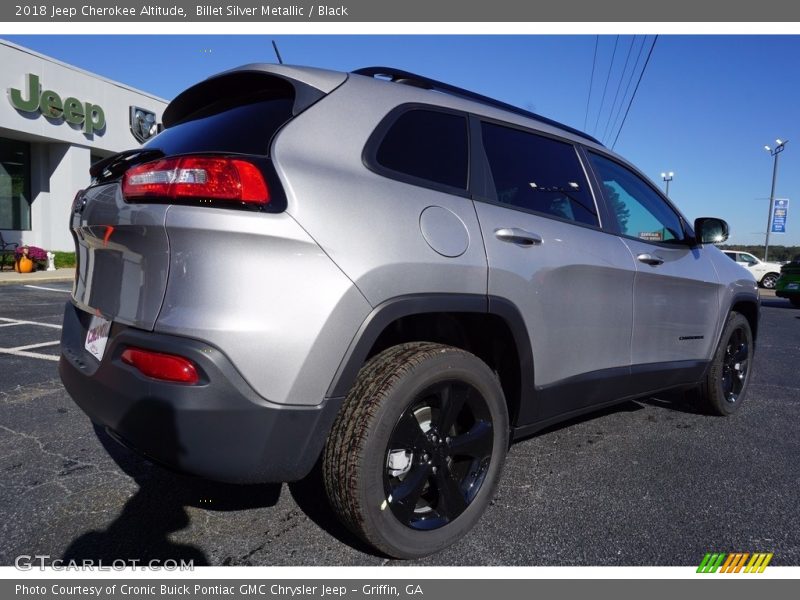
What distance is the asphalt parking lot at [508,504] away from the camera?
2070mm

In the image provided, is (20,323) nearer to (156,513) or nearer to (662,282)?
(156,513)

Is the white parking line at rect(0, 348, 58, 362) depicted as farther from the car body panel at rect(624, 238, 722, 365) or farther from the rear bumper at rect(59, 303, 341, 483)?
the car body panel at rect(624, 238, 722, 365)

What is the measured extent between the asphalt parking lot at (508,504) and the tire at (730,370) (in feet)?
0.83

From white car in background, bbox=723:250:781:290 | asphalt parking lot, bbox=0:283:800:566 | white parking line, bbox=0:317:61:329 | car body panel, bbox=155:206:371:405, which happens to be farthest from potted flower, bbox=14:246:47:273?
white car in background, bbox=723:250:781:290

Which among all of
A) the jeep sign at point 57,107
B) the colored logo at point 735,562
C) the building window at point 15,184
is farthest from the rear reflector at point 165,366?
the building window at point 15,184

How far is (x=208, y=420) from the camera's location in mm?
1627

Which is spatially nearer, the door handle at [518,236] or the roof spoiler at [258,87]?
the roof spoiler at [258,87]

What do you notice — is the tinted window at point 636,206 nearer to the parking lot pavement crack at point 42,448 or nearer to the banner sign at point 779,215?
the parking lot pavement crack at point 42,448

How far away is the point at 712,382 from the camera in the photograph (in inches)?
149

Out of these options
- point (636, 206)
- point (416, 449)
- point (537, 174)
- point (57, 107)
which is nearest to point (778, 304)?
point (636, 206)

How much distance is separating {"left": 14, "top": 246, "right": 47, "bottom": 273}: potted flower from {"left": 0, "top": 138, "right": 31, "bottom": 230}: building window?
2.73 metres

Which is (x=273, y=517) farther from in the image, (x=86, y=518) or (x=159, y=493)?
(x=86, y=518)

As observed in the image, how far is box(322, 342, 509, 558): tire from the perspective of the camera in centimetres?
183
